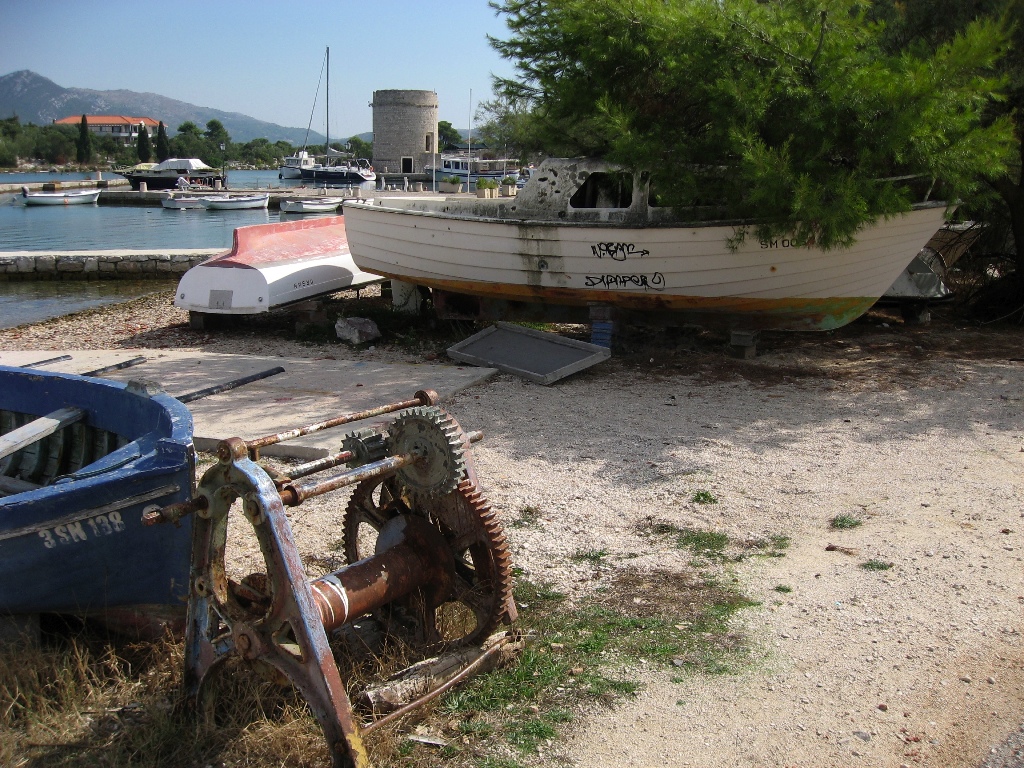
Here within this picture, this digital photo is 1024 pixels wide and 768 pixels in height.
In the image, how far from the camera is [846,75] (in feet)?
26.9

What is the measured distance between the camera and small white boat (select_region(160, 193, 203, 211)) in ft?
166

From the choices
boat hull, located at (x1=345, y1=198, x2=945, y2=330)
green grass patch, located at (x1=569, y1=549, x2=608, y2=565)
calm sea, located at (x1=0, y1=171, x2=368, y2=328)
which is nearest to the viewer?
green grass patch, located at (x1=569, y1=549, x2=608, y2=565)

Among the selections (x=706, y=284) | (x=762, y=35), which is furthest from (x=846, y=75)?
(x=706, y=284)

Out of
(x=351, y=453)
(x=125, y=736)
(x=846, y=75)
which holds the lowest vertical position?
(x=125, y=736)

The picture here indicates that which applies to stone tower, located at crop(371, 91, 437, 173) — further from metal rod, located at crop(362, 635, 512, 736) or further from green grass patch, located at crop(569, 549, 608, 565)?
metal rod, located at crop(362, 635, 512, 736)

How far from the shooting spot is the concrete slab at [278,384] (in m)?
7.27

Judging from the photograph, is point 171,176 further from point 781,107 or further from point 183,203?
point 781,107

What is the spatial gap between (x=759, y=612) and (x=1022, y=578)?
1451 mm

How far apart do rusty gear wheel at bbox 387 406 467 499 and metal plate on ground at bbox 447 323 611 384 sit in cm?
497

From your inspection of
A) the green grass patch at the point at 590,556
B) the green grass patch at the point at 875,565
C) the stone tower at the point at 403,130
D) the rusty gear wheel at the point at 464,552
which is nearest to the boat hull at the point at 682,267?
the green grass patch at the point at 875,565

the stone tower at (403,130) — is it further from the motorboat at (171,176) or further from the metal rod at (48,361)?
the metal rod at (48,361)

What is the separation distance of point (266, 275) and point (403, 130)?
196 feet

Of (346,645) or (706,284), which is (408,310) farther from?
(346,645)

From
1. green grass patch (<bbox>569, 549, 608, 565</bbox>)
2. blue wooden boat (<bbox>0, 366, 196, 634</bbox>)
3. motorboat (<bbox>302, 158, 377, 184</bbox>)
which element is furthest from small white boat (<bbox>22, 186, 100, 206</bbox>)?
green grass patch (<bbox>569, 549, 608, 565</bbox>)
